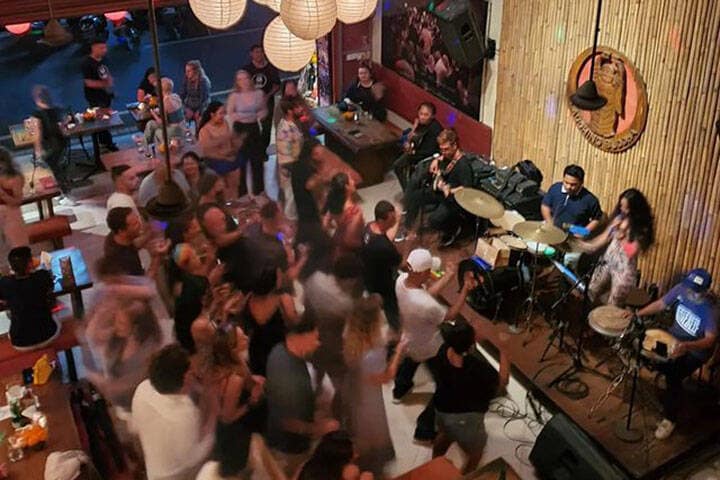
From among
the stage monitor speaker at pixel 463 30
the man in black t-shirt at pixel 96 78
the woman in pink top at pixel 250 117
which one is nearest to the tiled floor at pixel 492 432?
the woman in pink top at pixel 250 117

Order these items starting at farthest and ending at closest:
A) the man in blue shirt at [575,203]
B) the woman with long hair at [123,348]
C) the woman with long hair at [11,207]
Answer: the woman with long hair at [11,207]
the man in blue shirt at [575,203]
the woman with long hair at [123,348]

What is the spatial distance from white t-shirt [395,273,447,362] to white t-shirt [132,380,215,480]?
1705mm

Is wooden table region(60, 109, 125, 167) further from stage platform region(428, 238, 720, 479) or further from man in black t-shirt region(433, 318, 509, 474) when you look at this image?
man in black t-shirt region(433, 318, 509, 474)

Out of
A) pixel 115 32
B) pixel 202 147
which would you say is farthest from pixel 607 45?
pixel 115 32

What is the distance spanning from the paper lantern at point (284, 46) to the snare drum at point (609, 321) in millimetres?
2892

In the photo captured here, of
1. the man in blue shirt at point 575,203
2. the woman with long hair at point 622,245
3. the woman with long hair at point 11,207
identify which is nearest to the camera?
the woman with long hair at point 622,245

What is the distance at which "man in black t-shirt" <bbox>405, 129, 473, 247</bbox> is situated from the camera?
7.99 metres

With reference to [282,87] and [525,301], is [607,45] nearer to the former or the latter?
[525,301]

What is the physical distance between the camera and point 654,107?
693 centimetres

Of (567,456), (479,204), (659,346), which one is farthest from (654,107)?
(567,456)

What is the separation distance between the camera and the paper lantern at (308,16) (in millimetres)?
4793

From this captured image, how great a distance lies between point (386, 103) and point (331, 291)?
208 inches

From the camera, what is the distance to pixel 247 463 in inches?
196

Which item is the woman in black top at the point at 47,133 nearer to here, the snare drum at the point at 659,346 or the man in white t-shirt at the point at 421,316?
the man in white t-shirt at the point at 421,316
